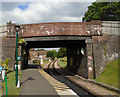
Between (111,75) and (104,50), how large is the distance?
12.0 feet

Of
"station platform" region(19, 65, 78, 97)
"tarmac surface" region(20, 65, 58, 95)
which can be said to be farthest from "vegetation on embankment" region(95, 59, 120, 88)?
"tarmac surface" region(20, 65, 58, 95)

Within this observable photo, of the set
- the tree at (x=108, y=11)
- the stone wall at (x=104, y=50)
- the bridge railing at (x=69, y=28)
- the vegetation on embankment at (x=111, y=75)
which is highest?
the tree at (x=108, y=11)

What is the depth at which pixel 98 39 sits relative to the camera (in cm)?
1527

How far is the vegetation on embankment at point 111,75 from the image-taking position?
11309 mm

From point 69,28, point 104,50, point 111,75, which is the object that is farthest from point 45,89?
point 104,50

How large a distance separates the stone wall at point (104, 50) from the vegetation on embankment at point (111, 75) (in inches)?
23.1

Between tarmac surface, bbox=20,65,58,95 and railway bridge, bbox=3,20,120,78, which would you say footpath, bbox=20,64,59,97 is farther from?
railway bridge, bbox=3,20,120,78

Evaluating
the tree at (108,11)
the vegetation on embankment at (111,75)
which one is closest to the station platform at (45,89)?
the vegetation on embankment at (111,75)

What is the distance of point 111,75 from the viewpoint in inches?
495

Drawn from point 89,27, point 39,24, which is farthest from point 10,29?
point 89,27

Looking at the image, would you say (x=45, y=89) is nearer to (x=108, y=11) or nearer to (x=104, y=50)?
(x=104, y=50)

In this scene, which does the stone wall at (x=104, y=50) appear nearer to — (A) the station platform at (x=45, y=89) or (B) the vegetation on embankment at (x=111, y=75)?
(B) the vegetation on embankment at (x=111, y=75)

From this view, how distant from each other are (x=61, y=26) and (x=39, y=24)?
313 centimetres

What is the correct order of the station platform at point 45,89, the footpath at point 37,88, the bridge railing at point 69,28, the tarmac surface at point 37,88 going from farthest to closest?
the bridge railing at point 69,28 < the tarmac surface at point 37,88 < the footpath at point 37,88 < the station platform at point 45,89
